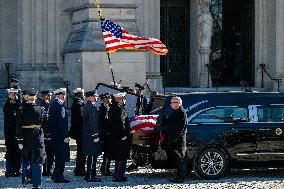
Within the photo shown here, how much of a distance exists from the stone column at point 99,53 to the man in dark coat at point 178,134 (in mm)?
10686

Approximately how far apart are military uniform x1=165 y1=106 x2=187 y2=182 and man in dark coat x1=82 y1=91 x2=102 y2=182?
132cm

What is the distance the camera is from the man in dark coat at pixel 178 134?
15758 mm

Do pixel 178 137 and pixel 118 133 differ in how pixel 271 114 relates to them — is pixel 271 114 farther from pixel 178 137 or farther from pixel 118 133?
pixel 118 133

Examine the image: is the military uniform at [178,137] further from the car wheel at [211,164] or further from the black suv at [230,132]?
the car wheel at [211,164]

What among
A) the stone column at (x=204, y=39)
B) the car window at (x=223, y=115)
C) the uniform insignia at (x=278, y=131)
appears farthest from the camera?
the stone column at (x=204, y=39)

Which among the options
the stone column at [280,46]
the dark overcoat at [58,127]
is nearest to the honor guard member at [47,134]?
the dark overcoat at [58,127]

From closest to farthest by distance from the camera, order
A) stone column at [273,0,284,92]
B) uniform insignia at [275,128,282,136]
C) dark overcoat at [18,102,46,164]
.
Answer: dark overcoat at [18,102,46,164]
uniform insignia at [275,128,282,136]
stone column at [273,0,284,92]

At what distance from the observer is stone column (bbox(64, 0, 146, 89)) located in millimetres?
26438

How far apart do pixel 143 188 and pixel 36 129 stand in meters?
2.18

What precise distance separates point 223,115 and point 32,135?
154 inches

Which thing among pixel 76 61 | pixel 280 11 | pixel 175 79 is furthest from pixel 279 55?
pixel 76 61

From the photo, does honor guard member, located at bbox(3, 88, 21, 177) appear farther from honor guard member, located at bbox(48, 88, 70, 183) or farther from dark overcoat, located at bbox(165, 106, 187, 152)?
dark overcoat, located at bbox(165, 106, 187, 152)

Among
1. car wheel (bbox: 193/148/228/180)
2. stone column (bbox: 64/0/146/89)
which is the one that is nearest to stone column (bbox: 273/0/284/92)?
stone column (bbox: 64/0/146/89)

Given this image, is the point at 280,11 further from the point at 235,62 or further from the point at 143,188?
the point at 143,188
